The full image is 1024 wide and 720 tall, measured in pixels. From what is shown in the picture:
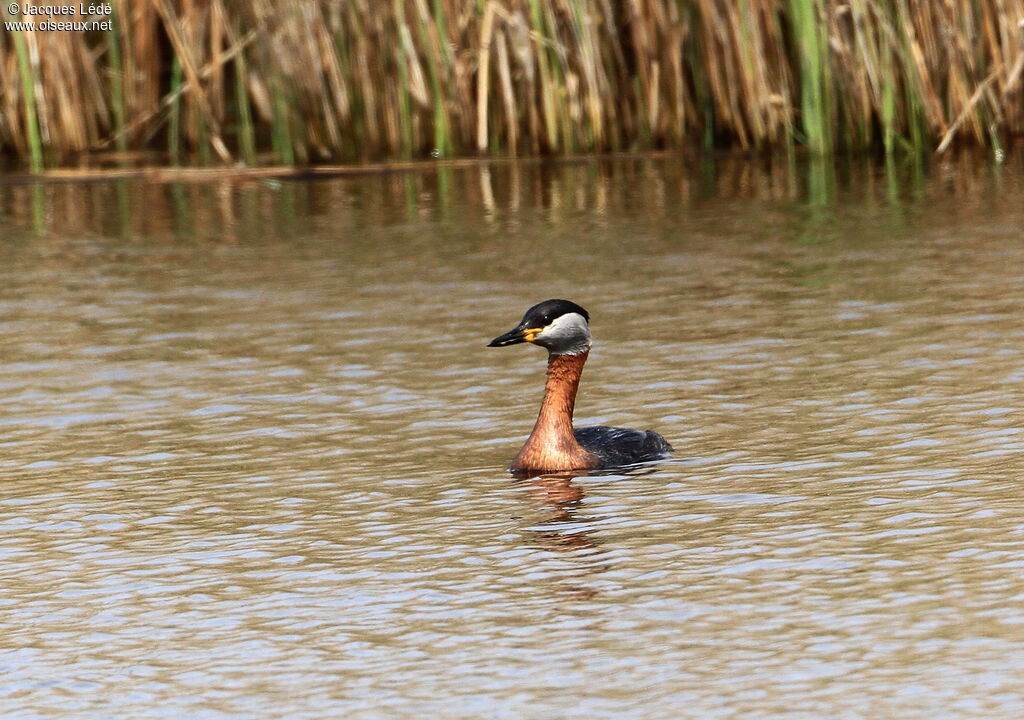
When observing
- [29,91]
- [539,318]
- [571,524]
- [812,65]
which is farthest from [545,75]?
[571,524]

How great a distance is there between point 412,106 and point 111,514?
10375 millimetres

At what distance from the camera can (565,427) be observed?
7.71 meters

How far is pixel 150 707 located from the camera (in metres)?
4.81

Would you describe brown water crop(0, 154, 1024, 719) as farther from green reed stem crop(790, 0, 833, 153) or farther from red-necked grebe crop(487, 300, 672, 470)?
green reed stem crop(790, 0, 833, 153)

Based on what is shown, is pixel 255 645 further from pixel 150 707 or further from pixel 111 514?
pixel 111 514

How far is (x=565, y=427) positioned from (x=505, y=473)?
0.32 meters

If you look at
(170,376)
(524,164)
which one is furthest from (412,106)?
(170,376)

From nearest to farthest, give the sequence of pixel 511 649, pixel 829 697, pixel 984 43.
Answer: pixel 829 697 < pixel 511 649 < pixel 984 43

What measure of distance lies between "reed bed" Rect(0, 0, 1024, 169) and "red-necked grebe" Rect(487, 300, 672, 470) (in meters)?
8.12

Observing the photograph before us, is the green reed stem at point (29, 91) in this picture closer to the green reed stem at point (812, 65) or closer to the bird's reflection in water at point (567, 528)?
the green reed stem at point (812, 65)

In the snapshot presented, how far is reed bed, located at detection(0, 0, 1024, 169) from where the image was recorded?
1590 cm

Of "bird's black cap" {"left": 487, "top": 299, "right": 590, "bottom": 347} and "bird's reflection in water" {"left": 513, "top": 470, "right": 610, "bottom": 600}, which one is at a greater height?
"bird's black cap" {"left": 487, "top": 299, "right": 590, "bottom": 347}

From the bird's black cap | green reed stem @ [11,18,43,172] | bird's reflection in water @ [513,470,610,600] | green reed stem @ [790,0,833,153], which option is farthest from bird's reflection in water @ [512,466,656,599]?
green reed stem @ [11,18,43,172]

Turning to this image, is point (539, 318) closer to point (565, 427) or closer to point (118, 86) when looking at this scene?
point (565, 427)
